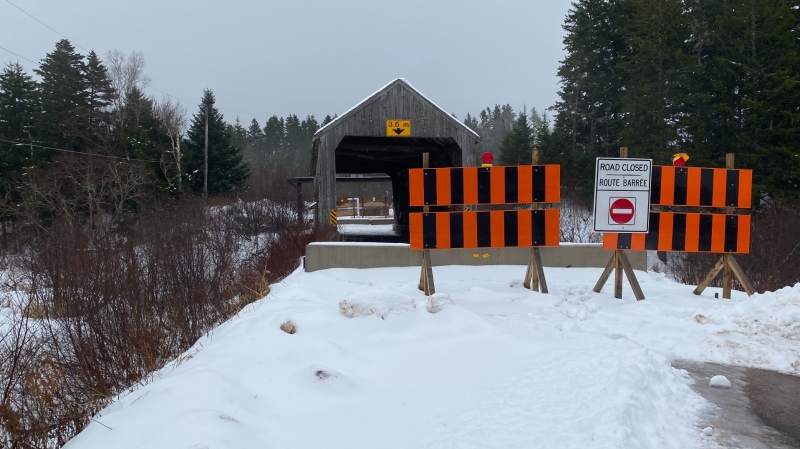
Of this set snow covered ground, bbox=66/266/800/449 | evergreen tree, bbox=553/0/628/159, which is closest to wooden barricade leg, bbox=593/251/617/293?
snow covered ground, bbox=66/266/800/449

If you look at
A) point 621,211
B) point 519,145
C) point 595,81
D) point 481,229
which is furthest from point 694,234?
point 519,145

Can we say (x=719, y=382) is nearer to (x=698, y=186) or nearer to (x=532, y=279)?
(x=532, y=279)

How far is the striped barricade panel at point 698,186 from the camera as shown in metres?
7.66

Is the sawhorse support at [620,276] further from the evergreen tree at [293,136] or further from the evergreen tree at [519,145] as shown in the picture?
the evergreen tree at [293,136]

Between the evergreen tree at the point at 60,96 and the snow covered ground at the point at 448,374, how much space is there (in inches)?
1535

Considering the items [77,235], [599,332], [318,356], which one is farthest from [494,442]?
[77,235]

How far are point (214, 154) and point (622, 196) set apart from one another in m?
38.6

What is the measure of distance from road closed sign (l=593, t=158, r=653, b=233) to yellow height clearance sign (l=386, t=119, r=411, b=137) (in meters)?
12.8

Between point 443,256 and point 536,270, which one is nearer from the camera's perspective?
point 536,270

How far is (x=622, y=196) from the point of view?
748cm

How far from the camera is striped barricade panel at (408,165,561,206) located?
7.48 m

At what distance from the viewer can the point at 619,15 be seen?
3441cm

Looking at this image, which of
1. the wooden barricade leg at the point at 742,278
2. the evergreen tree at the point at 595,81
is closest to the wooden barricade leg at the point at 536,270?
the wooden barricade leg at the point at 742,278

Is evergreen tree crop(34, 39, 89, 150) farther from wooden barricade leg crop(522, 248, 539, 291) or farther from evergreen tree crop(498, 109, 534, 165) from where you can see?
wooden barricade leg crop(522, 248, 539, 291)
